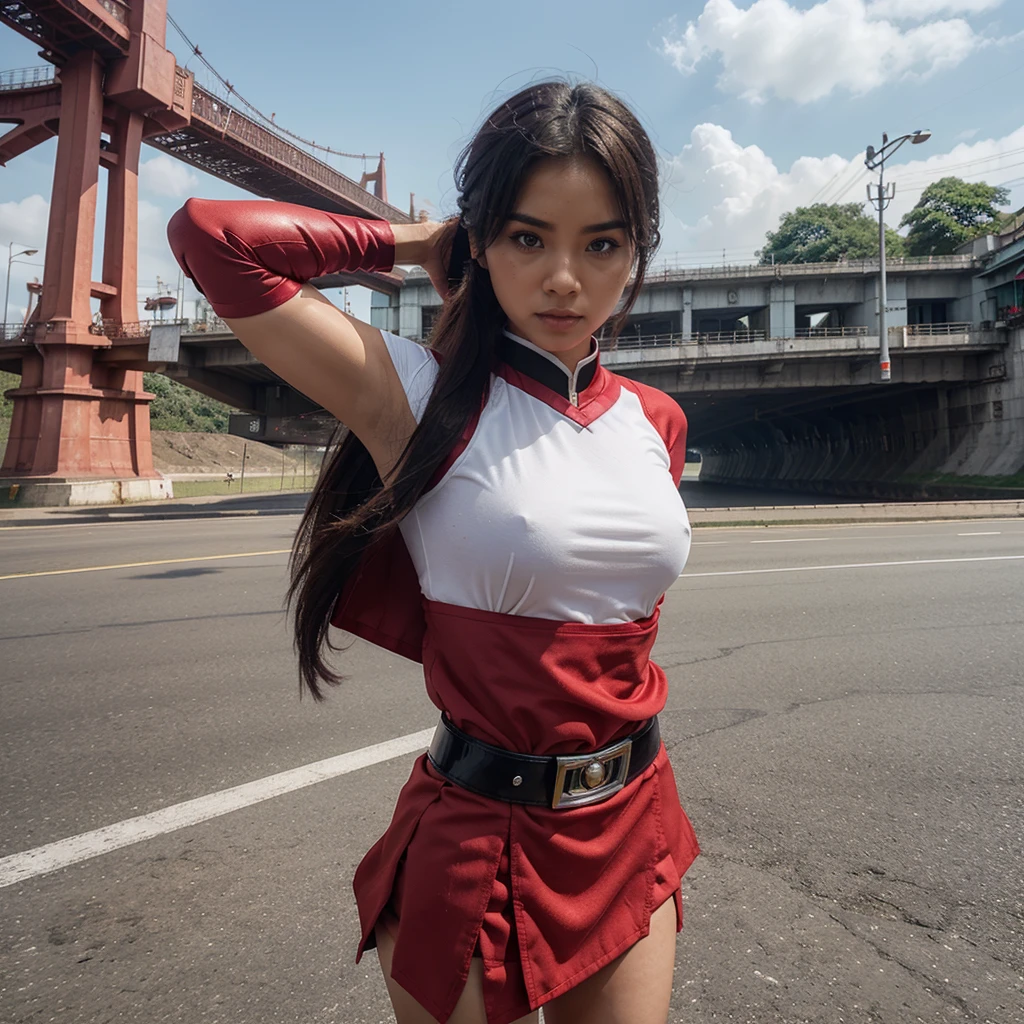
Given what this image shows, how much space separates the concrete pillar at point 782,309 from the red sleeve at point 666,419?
3717 cm

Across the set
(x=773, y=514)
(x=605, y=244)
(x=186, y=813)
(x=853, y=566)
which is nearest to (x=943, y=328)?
(x=773, y=514)

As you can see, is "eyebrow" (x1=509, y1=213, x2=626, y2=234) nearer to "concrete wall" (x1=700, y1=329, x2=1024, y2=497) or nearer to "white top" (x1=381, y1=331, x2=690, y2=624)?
"white top" (x1=381, y1=331, x2=690, y2=624)

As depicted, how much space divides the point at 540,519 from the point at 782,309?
3840cm

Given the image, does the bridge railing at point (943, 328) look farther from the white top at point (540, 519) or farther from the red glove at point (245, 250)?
the red glove at point (245, 250)

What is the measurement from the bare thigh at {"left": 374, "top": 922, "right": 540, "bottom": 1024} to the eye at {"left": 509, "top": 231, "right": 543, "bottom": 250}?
116 centimetres

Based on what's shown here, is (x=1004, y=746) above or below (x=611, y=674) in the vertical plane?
below

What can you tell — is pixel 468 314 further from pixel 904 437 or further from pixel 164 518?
pixel 904 437

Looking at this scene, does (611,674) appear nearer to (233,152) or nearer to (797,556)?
(797,556)

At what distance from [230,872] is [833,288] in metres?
38.6

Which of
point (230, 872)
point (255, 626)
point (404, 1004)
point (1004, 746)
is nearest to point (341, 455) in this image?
point (404, 1004)

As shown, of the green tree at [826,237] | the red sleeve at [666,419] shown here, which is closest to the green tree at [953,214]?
the green tree at [826,237]

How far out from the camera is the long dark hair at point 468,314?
4.10 feet

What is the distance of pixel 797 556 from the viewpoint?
469 inches

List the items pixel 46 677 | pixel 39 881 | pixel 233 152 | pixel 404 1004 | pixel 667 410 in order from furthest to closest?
pixel 233 152 < pixel 46 677 < pixel 39 881 < pixel 667 410 < pixel 404 1004
